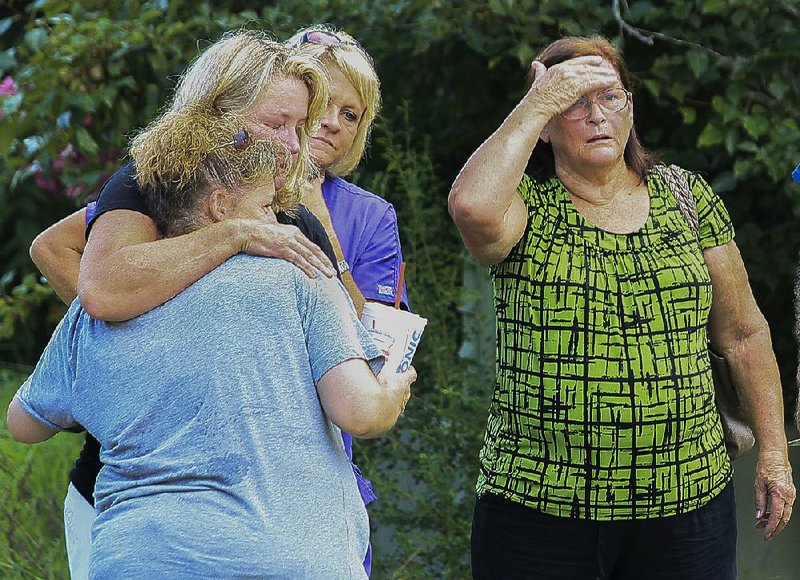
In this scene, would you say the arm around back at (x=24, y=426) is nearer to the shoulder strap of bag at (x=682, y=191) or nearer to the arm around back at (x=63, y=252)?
the arm around back at (x=63, y=252)

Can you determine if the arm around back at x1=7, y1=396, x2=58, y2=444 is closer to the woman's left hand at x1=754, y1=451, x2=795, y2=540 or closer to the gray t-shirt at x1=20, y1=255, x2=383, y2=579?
the gray t-shirt at x1=20, y1=255, x2=383, y2=579

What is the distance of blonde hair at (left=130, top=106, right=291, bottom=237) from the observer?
1.98 metres

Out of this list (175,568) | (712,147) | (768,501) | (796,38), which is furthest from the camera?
(712,147)

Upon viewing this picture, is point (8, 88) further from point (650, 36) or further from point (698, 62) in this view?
point (698, 62)

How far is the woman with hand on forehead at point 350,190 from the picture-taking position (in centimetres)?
254

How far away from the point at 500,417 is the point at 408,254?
1525 mm

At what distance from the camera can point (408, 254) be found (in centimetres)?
418

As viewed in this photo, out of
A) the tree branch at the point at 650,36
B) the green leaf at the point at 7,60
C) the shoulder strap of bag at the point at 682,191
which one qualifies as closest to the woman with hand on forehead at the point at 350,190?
the shoulder strap of bag at the point at 682,191

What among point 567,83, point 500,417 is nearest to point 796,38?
point 567,83

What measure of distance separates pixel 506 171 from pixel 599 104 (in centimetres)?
31

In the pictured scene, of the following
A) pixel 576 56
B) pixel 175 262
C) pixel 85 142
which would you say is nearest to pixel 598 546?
pixel 576 56

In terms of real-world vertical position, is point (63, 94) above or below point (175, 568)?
below

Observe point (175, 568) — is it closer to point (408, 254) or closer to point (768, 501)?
point (768, 501)

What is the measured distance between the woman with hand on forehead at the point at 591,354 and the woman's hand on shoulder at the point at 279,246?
0.65 m
